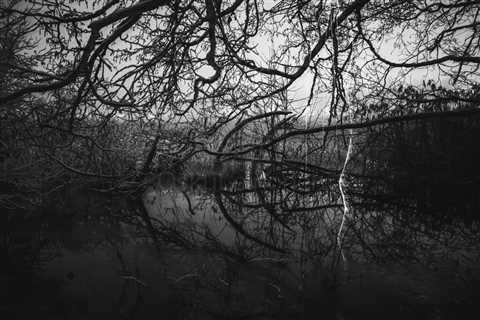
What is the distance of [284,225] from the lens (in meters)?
2.34

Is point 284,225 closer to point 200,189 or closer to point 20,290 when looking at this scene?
point 20,290

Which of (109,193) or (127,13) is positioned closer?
(127,13)

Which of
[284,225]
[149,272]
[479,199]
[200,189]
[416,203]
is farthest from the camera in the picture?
[200,189]

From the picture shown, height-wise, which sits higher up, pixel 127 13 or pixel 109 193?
pixel 127 13

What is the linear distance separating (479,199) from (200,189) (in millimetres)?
3648

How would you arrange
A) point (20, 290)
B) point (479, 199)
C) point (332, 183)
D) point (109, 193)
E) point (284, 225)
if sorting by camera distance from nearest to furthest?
1. point (20, 290)
2. point (284, 225)
3. point (479, 199)
4. point (332, 183)
5. point (109, 193)

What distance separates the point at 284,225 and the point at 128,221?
1.60m

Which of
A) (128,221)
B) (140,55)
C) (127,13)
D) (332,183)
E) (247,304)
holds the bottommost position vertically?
(247,304)

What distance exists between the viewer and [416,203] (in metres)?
2.75

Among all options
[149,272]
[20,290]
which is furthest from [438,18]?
[20,290]

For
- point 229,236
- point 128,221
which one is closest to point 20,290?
point 128,221

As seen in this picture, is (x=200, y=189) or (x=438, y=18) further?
(x=200, y=189)

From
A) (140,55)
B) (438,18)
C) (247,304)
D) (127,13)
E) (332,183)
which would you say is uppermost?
(438,18)

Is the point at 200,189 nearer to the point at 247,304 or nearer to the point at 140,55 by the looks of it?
the point at 140,55
